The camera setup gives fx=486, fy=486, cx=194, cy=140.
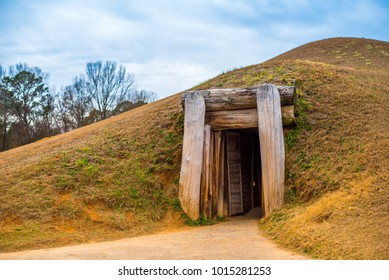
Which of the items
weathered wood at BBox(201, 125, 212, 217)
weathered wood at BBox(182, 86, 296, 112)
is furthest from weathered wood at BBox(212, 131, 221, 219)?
weathered wood at BBox(182, 86, 296, 112)

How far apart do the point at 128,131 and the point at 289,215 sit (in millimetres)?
6646

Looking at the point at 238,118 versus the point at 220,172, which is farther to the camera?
the point at 220,172

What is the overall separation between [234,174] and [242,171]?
824 mm

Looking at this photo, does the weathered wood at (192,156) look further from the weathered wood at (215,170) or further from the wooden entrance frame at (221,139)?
the weathered wood at (215,170)

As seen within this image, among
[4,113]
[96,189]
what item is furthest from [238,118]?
[4,113]

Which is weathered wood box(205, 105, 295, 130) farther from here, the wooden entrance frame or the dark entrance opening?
the dark entrance opening

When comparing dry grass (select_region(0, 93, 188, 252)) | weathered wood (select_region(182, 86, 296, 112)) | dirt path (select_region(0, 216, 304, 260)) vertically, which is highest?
weathered wood (select_region(182, 86, 296, 112))

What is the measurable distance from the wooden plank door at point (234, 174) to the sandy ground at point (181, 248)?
2535 mm

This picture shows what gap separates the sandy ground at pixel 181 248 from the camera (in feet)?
27.0

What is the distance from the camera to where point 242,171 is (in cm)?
1459

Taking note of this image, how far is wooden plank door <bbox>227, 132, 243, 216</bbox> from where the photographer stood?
13609mm

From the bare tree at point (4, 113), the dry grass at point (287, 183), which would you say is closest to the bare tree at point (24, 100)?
the bare tree at point (4, 113)

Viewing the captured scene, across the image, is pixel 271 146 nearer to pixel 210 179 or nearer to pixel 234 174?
pixel 210 179
